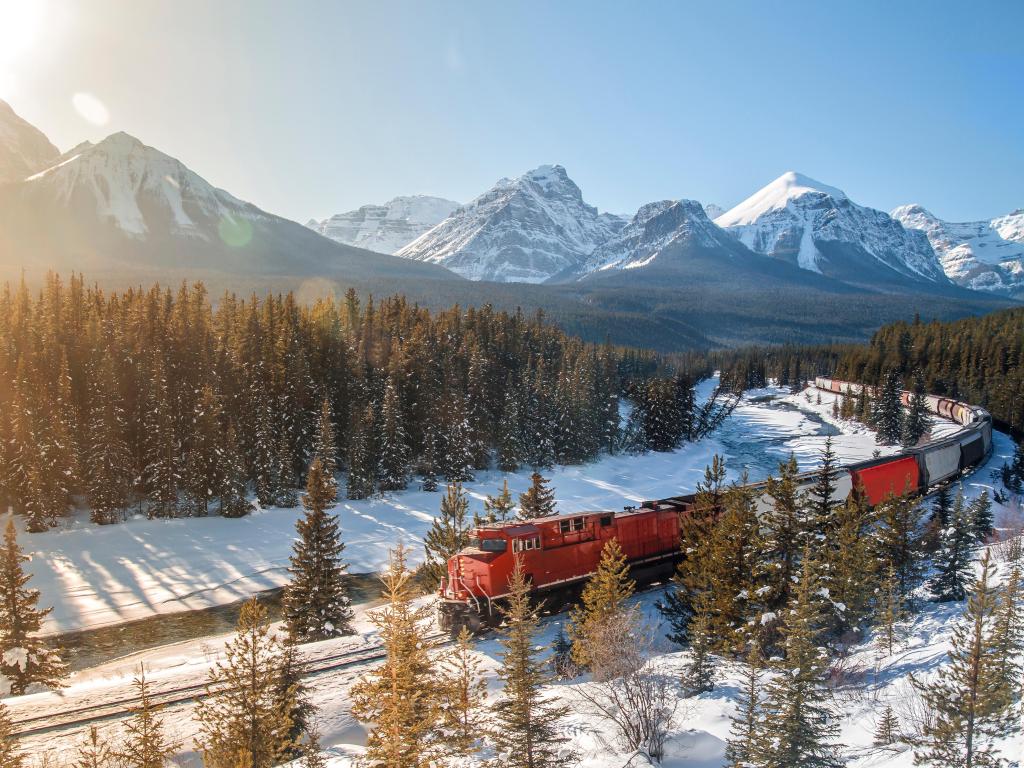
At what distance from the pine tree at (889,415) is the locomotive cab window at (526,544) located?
7969 cm

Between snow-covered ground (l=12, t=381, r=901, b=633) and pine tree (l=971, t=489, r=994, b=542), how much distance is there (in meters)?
39.1

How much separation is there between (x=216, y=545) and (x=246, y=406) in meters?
18.7

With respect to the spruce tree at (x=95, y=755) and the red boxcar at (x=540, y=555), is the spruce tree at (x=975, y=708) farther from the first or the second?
the spruce tree at (x=95, y=755)

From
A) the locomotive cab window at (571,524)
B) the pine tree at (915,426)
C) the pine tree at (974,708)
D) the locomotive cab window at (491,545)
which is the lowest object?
the pine tree at (915,426)

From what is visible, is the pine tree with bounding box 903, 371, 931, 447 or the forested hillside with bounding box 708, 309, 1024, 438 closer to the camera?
the pine tree with bounding box 903, 371, 931, 447

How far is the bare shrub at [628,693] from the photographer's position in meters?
17.1

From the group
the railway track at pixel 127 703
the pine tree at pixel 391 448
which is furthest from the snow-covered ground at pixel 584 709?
the pine tree at pixel 391 448

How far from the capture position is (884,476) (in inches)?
1614

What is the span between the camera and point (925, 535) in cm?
3092

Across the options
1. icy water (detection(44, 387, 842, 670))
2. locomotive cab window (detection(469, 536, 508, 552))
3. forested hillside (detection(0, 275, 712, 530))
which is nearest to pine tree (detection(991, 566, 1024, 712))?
icy water (detection(44, 387, 842, 670))

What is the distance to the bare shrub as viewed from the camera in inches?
672

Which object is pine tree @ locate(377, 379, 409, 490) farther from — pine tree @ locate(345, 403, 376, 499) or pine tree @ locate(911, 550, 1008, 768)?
pine tree @ locate(911, 550, 1008, 768)

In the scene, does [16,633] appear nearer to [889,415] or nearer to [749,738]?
[749,738]

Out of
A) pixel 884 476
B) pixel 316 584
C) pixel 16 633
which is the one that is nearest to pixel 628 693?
pixel 316 584
